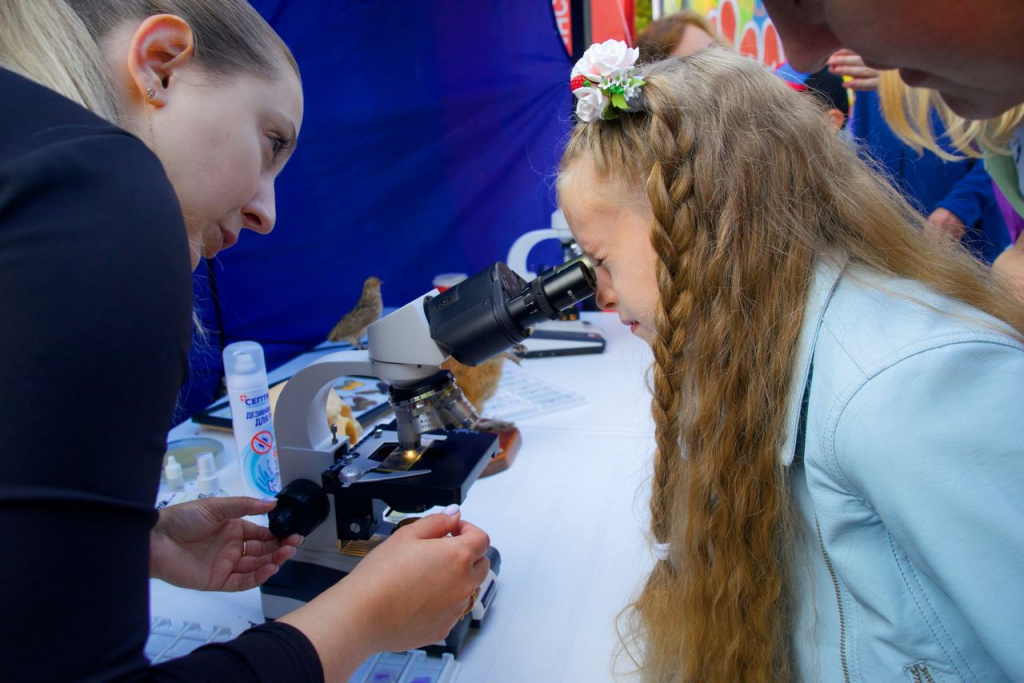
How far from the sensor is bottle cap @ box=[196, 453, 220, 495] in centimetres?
125

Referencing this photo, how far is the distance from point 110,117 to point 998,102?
865mm

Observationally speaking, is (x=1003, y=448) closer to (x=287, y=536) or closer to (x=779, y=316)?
(x=779, y=316)

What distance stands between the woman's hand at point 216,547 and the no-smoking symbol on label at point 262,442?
0.94 ft

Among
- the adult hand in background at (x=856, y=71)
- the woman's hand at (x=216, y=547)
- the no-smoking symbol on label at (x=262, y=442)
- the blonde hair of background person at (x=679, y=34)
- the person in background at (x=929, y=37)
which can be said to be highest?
the person in background at (x=929, y=37)

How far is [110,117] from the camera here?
0.63m

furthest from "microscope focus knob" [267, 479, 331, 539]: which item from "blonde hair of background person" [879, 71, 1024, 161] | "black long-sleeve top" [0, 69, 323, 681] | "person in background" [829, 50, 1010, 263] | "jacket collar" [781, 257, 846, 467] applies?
"person in background" [829, 50, 1010, 263]

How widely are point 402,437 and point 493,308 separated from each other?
257mm

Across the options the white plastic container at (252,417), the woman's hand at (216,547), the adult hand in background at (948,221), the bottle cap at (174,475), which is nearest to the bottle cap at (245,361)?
the white plastic container at (252,417)

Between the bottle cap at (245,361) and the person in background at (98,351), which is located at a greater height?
the person in background at (98,351)

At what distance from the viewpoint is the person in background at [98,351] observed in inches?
16.4

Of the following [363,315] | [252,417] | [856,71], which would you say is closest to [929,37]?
Answer: [252,417]

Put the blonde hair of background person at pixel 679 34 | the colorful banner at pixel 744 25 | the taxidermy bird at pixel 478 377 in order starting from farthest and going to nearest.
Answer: the colorful banner at pixel 744 25, the blonde hair of background person at pixel 679 34, the taxidermy bird at pixel 478 377

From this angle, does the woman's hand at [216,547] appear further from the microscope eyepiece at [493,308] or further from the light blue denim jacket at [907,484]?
the light blue denim jacket at [907,484]

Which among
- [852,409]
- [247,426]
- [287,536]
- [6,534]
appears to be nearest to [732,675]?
[852,409]
